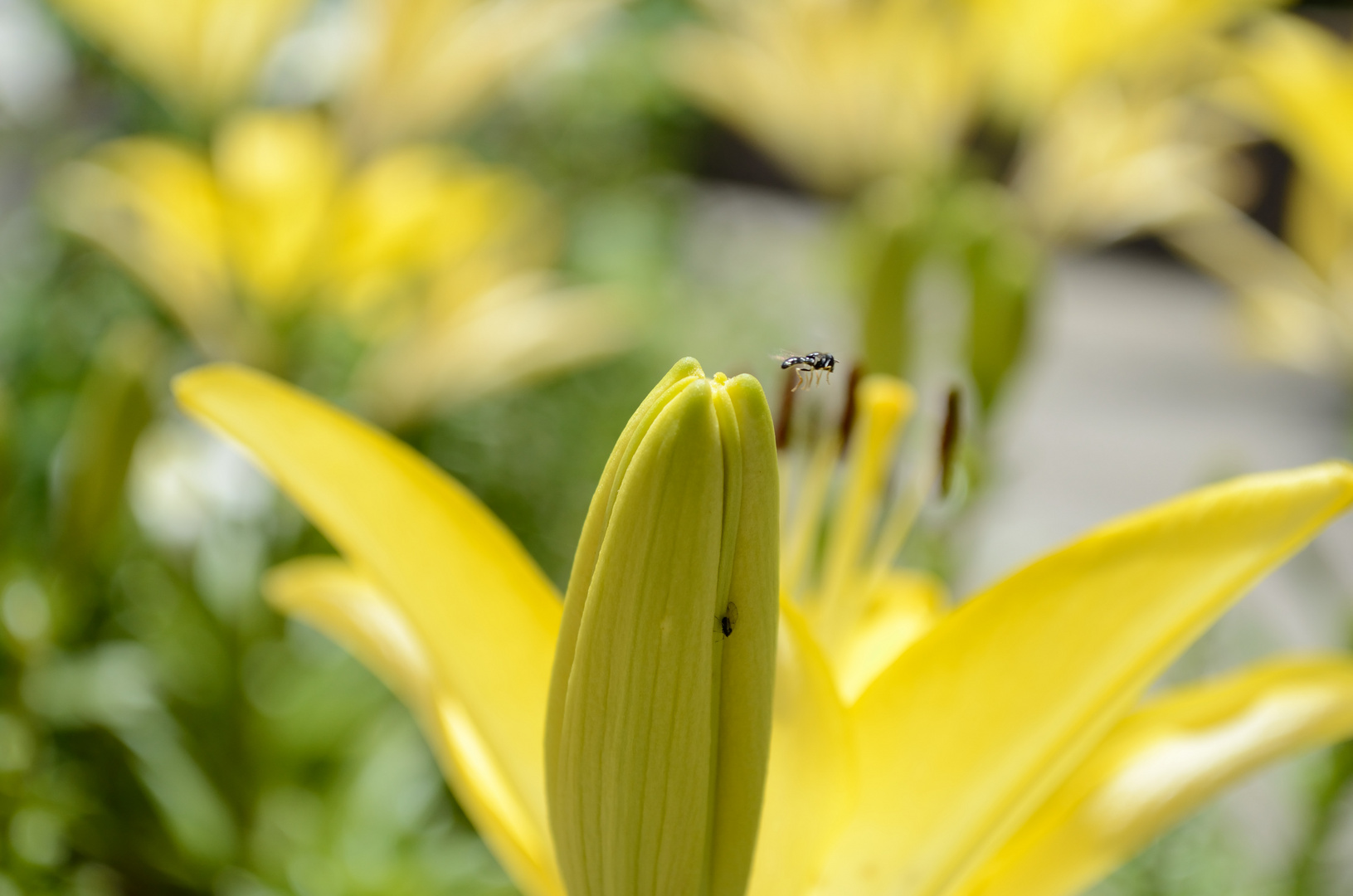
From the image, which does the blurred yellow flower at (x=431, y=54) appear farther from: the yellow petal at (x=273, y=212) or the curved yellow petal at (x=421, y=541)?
the curved yellow petal at (x=421, y=541)

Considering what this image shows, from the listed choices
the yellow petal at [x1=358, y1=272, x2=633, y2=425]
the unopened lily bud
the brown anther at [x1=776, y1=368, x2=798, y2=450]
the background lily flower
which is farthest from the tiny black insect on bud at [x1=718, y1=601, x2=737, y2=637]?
the yellow petal at [x1=358, y1=272, x2=633, y2=425]

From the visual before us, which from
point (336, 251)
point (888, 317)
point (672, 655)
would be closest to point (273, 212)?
point (336, 251)

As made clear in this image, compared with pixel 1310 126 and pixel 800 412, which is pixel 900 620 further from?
pixel 1310 126

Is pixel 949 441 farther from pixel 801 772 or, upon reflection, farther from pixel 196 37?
pixel 196 37

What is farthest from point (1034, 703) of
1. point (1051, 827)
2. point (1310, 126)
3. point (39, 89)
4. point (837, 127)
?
point (39, 89)

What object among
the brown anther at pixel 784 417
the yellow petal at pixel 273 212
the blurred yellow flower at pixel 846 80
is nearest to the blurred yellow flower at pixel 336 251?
the yellow petal at pixel 273 212

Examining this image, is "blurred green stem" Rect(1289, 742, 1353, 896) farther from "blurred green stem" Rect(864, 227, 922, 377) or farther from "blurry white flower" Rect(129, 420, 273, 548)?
"blurry white flower" Rect(129, 420, 273, 548)
